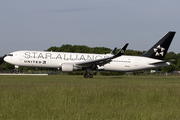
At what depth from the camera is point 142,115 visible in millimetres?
8164

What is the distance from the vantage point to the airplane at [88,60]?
3397 centimetres

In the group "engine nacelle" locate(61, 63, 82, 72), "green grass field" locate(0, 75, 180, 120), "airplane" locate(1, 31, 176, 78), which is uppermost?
"airplane" locate(1, 31, 176, 78)

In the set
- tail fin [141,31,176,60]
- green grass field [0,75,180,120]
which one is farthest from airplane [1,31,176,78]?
green grass field [0,75,180,120]

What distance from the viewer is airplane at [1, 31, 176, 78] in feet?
111

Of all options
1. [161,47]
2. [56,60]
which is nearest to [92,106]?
[56,60]

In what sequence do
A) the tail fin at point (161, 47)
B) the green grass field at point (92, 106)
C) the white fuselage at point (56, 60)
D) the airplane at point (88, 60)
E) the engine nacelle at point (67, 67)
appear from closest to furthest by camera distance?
1. the green grass field at point (92, 106)
2. the engine nacelle at point (67, 67)
3. the airplane at point (88, 60)
4. the white fuselage at point (56, 60)
5. the tail fin at point (161, 47)

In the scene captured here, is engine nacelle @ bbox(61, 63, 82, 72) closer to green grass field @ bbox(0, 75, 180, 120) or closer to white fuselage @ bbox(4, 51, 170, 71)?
white fuselage @ bbox(4, 51, 170, 71)

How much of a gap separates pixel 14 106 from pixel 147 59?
3163cm

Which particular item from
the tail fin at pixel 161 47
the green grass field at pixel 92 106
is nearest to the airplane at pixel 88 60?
the tail fin at pixel 161 47

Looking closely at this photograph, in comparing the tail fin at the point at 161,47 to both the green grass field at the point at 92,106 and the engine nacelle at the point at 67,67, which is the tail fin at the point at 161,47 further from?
the green grass field at the point at 92,106

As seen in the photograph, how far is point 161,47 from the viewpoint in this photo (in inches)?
1500

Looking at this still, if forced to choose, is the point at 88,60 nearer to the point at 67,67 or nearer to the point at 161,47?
the point at 67,67

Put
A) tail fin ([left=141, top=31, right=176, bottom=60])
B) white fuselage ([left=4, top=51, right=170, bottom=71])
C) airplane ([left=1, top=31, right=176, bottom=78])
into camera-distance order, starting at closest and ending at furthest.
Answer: airplane ([left=1, top=31, right=176, bottom=78])
white fuselage ([left=4, top=51, right=170, bottom=71])
tail fin ([left=141, top=31, right=176, bottom=60])

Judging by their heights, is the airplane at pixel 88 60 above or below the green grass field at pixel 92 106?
above
